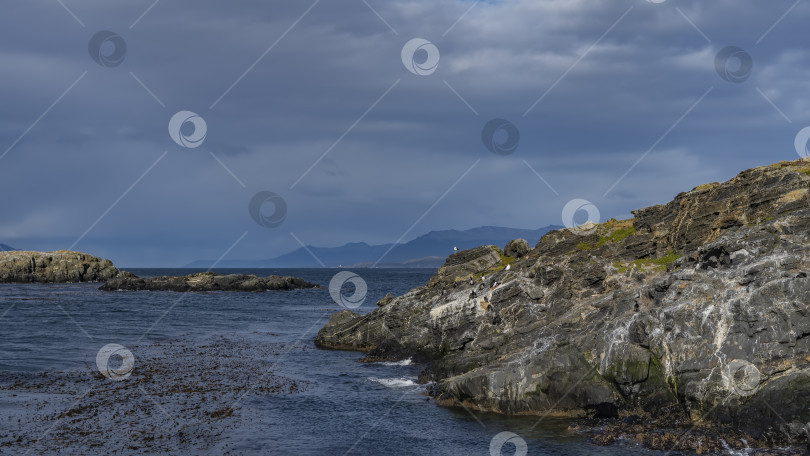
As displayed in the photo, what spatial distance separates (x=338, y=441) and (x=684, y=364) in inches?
774

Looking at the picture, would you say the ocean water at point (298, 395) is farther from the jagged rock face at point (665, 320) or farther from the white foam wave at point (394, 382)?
the jagged rock face at point (665, 320)

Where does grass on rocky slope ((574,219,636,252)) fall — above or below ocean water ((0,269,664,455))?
above

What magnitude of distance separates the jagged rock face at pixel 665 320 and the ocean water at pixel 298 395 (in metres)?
3.27

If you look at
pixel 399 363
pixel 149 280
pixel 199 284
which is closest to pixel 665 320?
pixel 399 363

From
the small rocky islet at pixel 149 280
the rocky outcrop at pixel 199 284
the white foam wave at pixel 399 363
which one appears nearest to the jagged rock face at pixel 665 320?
the white foam wave at pixel 399 363

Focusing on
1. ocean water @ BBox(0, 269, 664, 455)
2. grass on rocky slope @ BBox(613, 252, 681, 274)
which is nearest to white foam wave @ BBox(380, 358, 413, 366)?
ocean water @ BBox(0, 269, 664, 455)

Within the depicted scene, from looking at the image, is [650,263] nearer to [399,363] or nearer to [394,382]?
[394,382]

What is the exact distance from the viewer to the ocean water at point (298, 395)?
3347cm

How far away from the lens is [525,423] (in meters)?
36.4

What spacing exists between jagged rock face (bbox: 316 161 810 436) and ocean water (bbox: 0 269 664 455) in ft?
10.7

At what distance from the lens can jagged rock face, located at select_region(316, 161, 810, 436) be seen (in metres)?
32.2

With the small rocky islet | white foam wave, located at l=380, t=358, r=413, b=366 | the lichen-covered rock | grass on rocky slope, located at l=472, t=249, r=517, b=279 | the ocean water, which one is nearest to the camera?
the ocean water

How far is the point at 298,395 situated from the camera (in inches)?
1818

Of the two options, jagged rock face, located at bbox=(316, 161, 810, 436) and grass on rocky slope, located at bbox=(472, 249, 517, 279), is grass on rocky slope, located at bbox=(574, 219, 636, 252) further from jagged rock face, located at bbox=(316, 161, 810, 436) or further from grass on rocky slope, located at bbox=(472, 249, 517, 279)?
grass on rocky slope, located at bbox=(472, 249, 517, 279)
